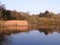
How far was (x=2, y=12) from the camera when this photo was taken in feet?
94.1

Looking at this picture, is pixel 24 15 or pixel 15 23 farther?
pixel 24 15

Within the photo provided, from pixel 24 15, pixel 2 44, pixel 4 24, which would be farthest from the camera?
pixel 24 15

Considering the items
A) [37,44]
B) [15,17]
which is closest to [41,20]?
[15,17]

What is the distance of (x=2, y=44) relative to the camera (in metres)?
10.8

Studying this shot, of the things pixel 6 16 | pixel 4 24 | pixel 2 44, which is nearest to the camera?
pixel 2 44

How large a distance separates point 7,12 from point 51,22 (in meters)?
7.57

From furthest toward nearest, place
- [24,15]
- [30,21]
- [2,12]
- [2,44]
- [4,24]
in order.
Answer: [24,15]
[30,21]
[2,12]
[4,24]
[2,44]

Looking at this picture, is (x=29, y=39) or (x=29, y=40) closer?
(x=29, y=40)

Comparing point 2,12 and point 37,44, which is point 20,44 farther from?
point 2,12

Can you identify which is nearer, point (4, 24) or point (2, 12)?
point (4, 24)

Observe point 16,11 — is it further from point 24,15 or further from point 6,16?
point 6,16

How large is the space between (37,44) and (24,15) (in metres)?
24.8

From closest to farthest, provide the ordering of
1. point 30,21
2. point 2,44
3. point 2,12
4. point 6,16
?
point 2,44 → point 2,12 → point 6,16 → point 30,21

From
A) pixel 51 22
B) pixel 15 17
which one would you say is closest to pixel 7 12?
pixel 15 17
